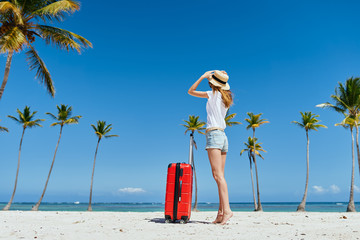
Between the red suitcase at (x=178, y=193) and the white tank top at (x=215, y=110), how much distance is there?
912mm

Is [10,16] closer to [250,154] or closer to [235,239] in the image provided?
[235,239]

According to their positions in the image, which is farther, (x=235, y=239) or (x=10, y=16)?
(x=10, y=16)

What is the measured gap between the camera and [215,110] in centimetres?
490

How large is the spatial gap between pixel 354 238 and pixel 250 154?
102 ft

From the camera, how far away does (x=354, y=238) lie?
343 centimetres

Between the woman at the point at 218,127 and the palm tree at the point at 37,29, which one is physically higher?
the palm tree at the point at 37,29

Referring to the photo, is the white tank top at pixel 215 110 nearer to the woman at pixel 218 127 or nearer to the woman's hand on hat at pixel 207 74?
the woman at pixel 218 127

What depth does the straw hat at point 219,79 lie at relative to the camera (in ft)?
16.4

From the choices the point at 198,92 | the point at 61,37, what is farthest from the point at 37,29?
the point at 198,92

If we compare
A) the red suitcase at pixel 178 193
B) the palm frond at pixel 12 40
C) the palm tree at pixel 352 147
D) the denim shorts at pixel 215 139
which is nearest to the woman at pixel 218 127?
the denim shorts at pixel 215 139

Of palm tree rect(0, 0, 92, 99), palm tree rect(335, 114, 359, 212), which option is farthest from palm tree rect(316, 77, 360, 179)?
palm tree rect(0, 0, 92, 99)

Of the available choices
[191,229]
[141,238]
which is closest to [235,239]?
[191,229]

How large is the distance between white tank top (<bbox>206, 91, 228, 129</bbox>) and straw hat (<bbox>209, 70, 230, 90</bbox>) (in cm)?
15

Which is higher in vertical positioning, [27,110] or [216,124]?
[27,110]
